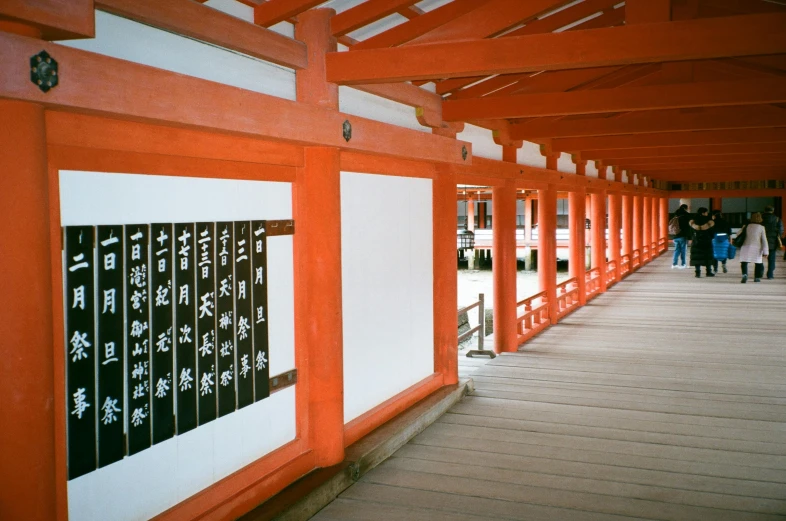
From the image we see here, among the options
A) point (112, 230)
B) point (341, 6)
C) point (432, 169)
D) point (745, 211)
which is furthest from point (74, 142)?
point (745, 211)

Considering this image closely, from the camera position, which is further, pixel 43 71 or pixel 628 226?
pixel 628 226

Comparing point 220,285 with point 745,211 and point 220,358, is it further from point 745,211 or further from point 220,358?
point 745,211

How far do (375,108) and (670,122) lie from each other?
125 inches

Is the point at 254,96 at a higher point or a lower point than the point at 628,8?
lower

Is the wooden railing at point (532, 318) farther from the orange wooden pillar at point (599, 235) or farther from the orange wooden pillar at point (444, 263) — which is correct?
the orange wooden pillar at point (599, 235)

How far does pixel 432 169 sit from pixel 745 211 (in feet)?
79.5

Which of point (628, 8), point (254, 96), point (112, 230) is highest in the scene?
point (628, 8)

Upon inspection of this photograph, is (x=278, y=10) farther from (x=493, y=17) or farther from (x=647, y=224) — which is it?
(x=647, y=224)

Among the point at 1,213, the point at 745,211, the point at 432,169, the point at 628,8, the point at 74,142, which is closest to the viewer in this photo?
the point at 1,213

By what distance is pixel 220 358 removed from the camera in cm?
317

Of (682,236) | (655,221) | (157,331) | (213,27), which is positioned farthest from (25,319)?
(655,221)

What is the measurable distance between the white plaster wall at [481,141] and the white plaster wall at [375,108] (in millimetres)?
1204

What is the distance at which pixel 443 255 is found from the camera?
5.37 m

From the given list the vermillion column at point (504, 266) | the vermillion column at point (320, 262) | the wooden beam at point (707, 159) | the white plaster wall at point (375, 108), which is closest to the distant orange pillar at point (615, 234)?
the wooden beam at point (707, 159)
